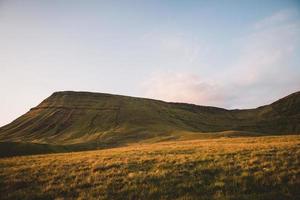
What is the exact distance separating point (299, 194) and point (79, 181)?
12065 mm

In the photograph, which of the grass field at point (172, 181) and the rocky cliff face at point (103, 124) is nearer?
the grass field at point (172, 181)

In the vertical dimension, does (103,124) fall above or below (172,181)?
above

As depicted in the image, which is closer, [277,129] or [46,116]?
[277,129]

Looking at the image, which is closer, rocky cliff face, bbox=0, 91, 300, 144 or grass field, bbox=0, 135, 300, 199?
grass field, bbox=0, 135, 300, 199

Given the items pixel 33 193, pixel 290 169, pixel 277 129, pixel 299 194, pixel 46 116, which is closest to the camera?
pixel 299 194

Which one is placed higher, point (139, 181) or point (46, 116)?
point (46, 116)

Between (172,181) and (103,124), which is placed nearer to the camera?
(172,181)

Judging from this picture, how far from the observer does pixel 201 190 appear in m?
12.3

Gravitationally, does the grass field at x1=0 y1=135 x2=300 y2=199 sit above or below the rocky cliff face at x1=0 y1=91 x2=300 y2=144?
below

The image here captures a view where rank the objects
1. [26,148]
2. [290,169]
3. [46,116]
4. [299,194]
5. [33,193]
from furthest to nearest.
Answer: [46,116] → [26,148] → [290,169] → [33,193] → [299,194]

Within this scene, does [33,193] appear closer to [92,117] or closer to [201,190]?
[201,190]

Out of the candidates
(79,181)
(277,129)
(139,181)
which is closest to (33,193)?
(79,181)

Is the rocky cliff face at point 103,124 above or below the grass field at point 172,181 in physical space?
above

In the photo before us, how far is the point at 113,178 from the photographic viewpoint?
51.0ft
